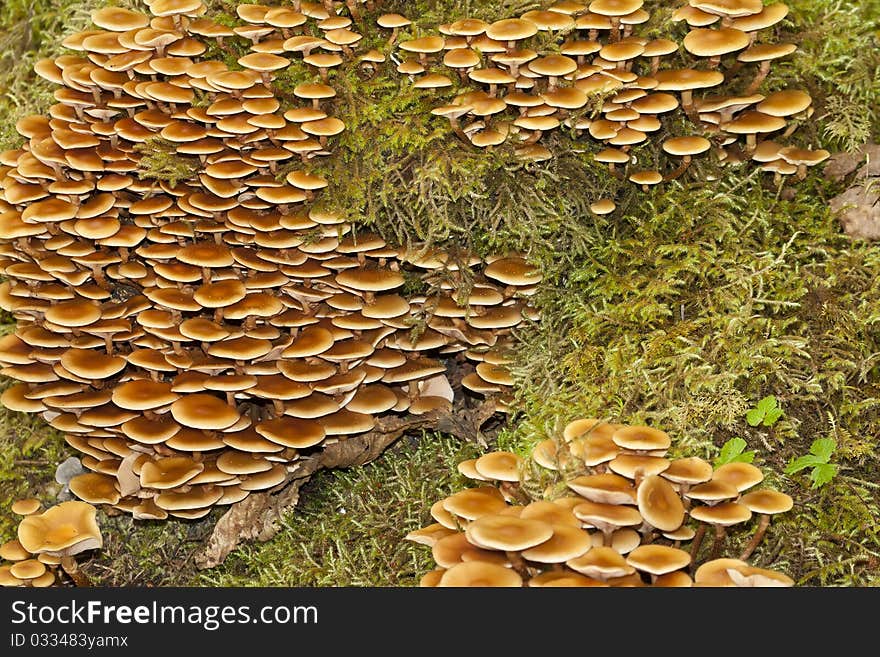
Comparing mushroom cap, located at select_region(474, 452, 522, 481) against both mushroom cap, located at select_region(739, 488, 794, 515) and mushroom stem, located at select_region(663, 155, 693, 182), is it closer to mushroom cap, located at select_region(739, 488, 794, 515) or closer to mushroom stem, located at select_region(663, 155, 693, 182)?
mushroom cap, located at select_region(739, 488, 794, 515)

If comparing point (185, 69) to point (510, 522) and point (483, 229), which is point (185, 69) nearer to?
point (483, 229)

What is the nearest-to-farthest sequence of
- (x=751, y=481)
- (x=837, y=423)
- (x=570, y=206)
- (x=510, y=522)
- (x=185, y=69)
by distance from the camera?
1. (x=510, y=522)
2. (x=751, y=481)
3. (x=837, y=423)
4. (x=185, y=69)
5. (x=570, y=206)

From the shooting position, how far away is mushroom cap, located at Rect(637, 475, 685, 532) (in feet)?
8.32

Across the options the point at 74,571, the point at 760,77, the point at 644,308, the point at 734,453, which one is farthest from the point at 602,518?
the point at 74,571

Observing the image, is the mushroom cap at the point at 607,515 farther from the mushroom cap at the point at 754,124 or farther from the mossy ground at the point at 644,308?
the mushroom cap at the point at 754,124

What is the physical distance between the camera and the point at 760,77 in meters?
3.88

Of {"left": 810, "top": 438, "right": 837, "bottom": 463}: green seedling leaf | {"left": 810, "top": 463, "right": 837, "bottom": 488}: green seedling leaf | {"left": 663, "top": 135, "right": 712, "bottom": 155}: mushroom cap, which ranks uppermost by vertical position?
{"left": 663, "top": 135, "right": 712, "bottom": 155}: mushroom cap

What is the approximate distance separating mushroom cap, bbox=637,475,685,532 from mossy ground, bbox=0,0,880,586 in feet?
2.31

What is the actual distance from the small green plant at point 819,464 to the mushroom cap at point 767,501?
571mm

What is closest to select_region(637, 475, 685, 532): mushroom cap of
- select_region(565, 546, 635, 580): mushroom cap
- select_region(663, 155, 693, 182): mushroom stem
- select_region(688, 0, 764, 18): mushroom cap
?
select_region(565, 546, 635, 580): mushroom cap

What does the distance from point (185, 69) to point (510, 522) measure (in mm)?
2565

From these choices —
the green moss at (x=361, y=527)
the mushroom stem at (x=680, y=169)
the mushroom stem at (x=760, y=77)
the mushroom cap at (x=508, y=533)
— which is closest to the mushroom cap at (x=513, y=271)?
the mushroom stem at (x=680, y=169)

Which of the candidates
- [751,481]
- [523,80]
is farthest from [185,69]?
[751,481]

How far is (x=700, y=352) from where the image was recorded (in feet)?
11.6
